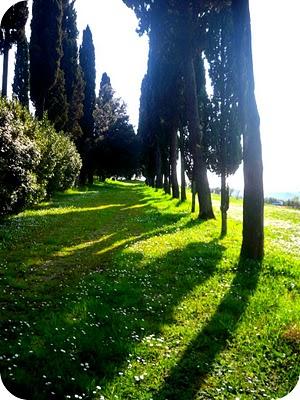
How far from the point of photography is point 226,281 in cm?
1075

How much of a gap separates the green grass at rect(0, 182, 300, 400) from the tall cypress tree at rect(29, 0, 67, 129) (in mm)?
28214

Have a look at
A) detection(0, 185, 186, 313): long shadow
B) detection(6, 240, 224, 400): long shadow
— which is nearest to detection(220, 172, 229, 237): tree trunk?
detection(0, 185, 186, 313): long shadow

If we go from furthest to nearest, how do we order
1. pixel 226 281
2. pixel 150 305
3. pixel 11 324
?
1. pixel 226 281
2. pixel 150 305
3. pixel 11 324

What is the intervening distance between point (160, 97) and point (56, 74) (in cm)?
937

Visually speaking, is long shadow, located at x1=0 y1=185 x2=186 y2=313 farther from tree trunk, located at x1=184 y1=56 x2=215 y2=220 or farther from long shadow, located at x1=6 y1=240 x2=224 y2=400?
tree trunk, located at x1=184 y1=56 x2=215 y2=220

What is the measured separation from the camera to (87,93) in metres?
57.1

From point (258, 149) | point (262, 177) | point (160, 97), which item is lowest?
point (262, 177)

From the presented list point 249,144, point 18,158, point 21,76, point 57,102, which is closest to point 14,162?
point 18,158

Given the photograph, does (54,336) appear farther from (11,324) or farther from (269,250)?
(269,250)

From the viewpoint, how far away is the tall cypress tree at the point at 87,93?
184ft

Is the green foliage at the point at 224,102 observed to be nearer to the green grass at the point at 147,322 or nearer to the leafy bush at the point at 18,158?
the green grass at the point at 147,322

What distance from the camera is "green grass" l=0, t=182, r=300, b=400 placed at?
5.56m

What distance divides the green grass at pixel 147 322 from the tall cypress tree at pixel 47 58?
1111 inches

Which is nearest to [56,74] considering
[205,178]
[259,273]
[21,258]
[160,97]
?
[160,97]
